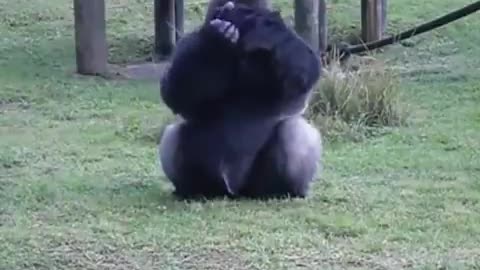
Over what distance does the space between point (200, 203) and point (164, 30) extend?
566 cm

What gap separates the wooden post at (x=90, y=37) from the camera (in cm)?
1009

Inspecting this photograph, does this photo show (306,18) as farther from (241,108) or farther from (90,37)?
(241,108)

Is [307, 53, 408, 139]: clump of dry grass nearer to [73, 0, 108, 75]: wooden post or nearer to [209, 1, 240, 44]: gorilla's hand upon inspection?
[73, 0, 108, 75]: wooden post

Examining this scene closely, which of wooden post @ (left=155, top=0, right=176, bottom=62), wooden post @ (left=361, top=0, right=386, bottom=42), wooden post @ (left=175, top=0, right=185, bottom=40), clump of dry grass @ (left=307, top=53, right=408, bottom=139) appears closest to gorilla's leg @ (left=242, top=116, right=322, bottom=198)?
clump of dry grass @ (left=307, top=53, right=408, bottom=139)

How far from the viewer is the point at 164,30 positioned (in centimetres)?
1114

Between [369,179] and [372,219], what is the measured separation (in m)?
1.00

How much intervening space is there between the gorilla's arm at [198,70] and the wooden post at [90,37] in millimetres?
4722

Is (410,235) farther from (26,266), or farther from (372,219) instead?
(26,266)

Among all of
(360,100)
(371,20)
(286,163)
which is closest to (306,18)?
(360,100)

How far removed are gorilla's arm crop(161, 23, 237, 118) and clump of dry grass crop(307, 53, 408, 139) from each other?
8.36 ft

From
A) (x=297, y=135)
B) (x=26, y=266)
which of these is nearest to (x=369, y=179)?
(x=297, y=135)

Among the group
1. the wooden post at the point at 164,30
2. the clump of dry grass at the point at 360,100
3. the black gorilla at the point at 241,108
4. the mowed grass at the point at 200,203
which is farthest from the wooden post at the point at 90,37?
the black gorilla at the point at 241,108

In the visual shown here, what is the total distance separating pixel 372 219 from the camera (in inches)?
211

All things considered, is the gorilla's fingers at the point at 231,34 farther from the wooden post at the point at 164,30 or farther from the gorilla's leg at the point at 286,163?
the wooden post at the point at 164,30
